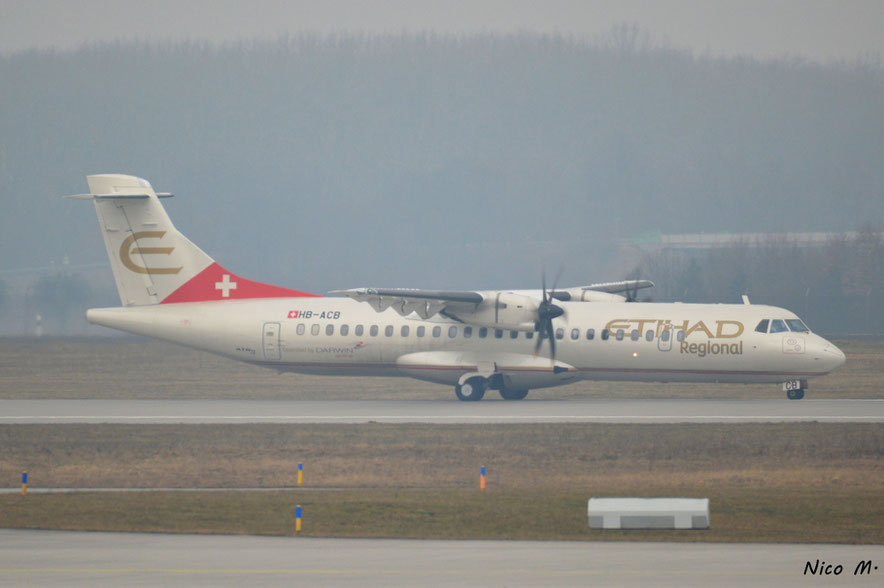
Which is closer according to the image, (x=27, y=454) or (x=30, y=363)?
(x=27, y=454)

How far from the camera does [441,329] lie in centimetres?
3847

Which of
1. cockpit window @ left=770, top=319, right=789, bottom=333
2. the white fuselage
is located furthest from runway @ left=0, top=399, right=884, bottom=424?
cockpit window @ left=770, top=319, right=789, bottom=333

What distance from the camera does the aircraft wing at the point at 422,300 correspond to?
35.7m

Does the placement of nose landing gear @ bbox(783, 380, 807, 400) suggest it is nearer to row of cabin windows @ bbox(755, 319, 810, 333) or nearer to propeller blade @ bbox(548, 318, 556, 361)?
row of cabin windows @ bbox(755, 319, 810, 333)

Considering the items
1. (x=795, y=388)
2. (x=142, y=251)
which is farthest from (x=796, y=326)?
(x=142, y=251)

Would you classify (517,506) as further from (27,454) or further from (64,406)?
(64,406)

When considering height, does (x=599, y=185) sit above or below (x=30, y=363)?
above

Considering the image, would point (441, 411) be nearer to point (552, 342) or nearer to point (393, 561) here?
point (552, 342)

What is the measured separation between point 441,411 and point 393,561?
66.2 feet

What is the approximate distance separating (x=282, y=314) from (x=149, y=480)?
1523 centimetres

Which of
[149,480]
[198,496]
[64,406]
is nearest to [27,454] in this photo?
[149,480]

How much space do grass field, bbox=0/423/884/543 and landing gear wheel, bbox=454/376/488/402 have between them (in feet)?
23.2

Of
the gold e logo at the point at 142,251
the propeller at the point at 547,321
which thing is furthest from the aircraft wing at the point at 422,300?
the gold e logo at the point at 142,251

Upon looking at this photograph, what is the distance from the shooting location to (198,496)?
851 inches
